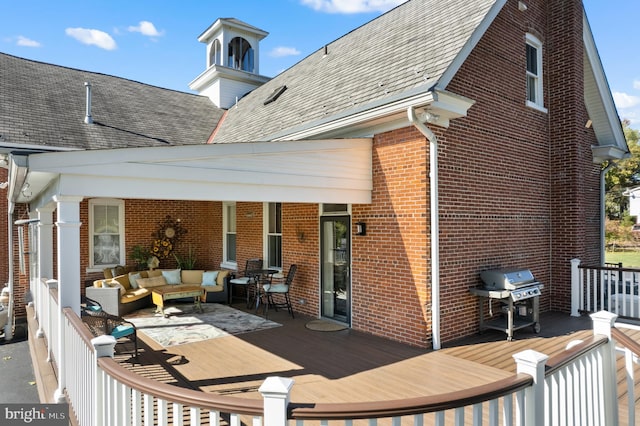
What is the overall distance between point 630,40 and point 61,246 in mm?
16322

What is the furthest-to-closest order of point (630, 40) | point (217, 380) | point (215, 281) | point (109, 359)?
1. point (630, 40)
2. point (215, 281)
3. point (217, 380)
4. point (109, 359)

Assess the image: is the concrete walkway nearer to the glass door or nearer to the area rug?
the area rug

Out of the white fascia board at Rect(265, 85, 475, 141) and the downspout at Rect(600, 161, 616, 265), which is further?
the downspout at Rect(600, 161, 616, 265)

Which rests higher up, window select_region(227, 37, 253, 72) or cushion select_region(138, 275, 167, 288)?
window select_region(227, 37, 253, 72)

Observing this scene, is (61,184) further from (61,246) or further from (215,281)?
(215,281)

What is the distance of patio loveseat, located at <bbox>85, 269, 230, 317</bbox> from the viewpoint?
8766mm

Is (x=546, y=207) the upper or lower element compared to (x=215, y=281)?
upper

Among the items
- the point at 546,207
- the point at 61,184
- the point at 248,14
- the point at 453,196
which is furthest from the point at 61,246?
the point at 248,14

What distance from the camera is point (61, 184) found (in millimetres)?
4371

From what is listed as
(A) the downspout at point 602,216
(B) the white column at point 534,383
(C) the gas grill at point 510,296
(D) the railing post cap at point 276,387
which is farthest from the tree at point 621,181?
(D) the railing post cap at point 276,387

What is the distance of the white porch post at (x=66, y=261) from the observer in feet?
14.6

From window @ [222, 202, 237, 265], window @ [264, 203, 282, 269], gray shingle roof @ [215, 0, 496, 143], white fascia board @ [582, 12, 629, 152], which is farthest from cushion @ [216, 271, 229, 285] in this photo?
white fascia board @ [582, 12, 629, 152]

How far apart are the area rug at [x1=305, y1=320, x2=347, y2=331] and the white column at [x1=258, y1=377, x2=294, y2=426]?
18.0 ft

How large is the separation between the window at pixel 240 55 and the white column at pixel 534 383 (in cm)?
1654
